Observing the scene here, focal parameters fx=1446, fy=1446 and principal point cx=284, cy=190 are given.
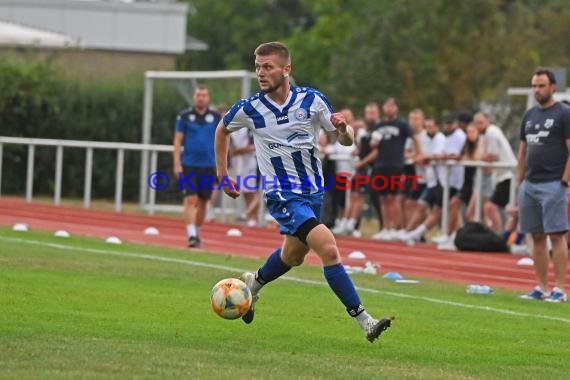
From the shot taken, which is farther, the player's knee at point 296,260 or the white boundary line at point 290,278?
the white boundary line at point 290,278

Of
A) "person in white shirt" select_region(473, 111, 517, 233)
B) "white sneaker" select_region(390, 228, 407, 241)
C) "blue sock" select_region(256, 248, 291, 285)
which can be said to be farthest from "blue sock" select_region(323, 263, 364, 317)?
"white sneaker" select_region(390, 228, 407, 241)

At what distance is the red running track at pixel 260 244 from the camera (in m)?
17.1

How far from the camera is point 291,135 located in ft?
33.7

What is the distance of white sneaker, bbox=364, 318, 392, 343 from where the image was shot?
9.48 m

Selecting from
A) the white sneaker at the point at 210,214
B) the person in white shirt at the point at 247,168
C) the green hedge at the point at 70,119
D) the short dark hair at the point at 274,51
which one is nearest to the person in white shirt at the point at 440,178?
the person in white shirt at the point at 247,168

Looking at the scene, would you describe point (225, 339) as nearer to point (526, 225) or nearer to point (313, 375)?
point (313, 375)

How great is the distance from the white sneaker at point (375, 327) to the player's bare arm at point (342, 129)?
1302mm

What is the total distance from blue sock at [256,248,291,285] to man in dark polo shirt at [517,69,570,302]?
4.04m

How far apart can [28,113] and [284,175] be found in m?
24.2

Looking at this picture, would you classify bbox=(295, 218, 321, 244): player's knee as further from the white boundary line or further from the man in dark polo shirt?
the man in dark polo shirt

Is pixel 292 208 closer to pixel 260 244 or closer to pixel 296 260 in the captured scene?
pixel 296 260

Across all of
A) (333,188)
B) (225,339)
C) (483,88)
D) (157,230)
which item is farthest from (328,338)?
(483,88)

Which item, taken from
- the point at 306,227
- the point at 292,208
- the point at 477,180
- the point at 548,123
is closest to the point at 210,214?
the point at 477,180

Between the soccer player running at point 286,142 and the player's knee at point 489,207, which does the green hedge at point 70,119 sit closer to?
the player's knee at point 489,207
